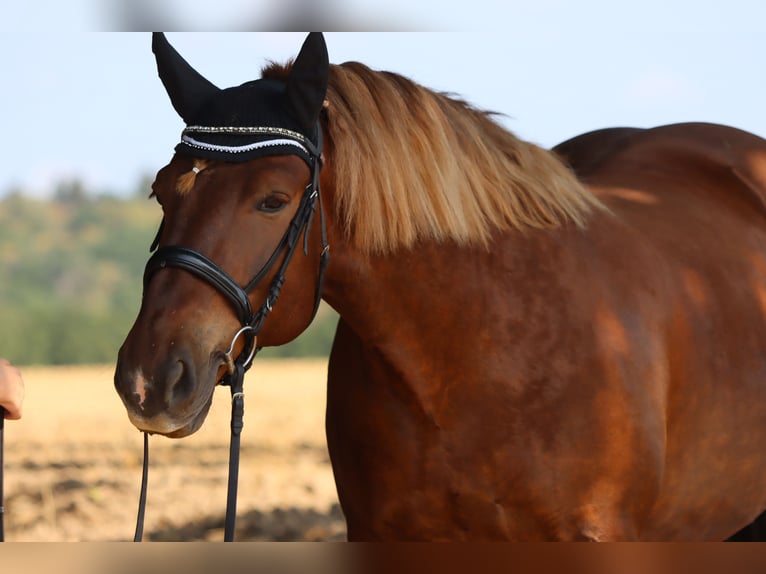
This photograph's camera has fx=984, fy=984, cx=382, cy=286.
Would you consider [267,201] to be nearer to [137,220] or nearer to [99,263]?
[99,263]

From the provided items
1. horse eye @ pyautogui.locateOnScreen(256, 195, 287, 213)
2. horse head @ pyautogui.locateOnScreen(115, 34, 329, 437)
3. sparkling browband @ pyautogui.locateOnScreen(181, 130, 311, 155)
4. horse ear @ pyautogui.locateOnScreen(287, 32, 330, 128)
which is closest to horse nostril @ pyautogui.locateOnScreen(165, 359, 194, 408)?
horse head @ pyautogui.locateOnScreen(115, 34, 329, 437)

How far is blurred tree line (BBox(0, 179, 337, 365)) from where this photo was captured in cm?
2520

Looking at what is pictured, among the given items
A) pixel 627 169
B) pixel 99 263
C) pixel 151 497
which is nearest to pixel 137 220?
pixel 99 263

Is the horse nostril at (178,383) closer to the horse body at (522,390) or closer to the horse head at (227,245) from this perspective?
the horse head at (227,245)

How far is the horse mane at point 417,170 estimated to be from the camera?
8.43ft

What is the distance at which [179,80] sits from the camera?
2.62 m

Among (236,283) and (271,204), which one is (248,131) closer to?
(271,204)

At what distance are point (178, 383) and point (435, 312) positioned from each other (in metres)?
0.77

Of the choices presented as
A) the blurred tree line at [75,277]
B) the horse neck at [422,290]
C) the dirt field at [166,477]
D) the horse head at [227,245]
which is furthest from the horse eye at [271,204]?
the blurred tree line at [75,277]

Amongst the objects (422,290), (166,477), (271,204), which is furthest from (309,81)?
(166,477)

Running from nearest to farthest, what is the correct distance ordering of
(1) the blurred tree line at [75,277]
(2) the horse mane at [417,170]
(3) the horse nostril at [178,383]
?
(3) the horse nostril at [178,383], (2) the horse mane at [417,170], (1) the blurred tree line at [75,277]

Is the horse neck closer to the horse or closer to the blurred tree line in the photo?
the horse

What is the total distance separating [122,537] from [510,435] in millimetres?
3933

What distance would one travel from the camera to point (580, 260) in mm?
2877
